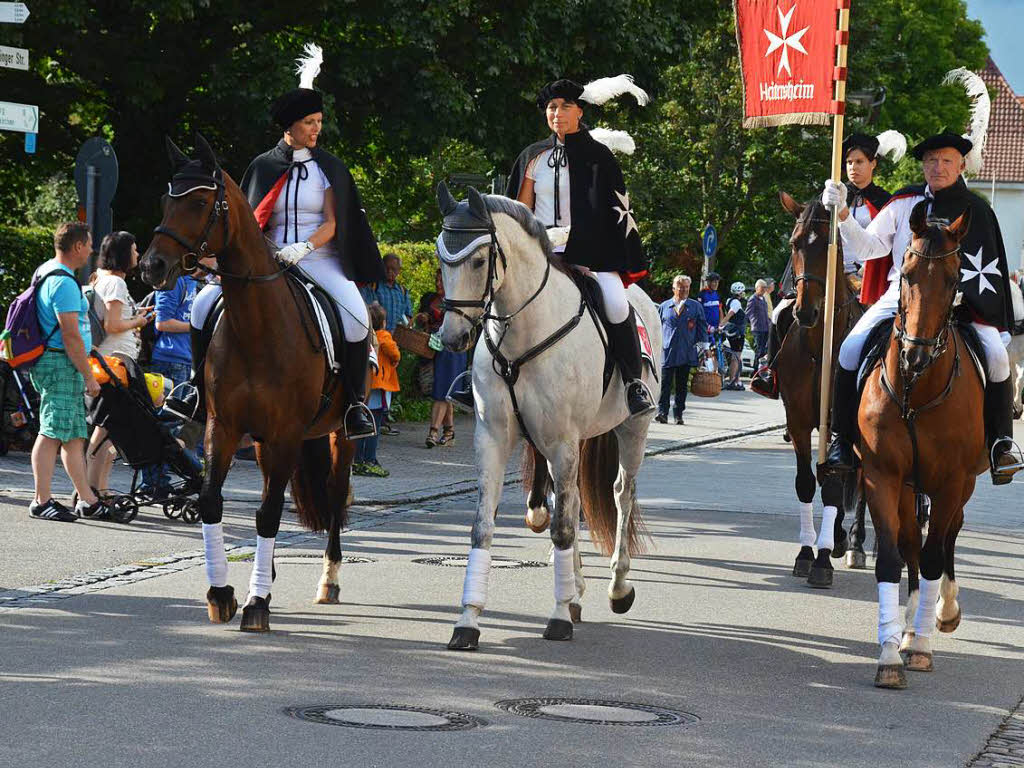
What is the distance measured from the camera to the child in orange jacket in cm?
1711

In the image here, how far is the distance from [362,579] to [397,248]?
15972mm

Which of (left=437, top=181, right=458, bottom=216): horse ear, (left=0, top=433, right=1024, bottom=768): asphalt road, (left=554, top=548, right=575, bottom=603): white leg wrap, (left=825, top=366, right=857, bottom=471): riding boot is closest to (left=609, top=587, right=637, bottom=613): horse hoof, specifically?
(left=0, top=433, right=1024, bottom=768): asphalt road

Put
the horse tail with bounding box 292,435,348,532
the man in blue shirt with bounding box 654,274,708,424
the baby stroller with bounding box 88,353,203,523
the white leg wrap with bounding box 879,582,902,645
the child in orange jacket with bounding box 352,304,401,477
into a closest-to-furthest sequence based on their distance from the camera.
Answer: the white leg wrap with bounding box 879,582,902,645
the horse tail with bounding box 292,435,348,532
the baby stroller with bounding box 88,353,203,523
the child in orange jacket with bounding box 352,304,401,477
the man in blue shirt with bounding box 654,274,708,424

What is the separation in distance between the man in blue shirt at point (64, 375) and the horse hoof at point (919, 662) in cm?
672

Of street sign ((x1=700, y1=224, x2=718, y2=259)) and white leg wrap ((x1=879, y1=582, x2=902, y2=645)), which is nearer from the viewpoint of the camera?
white leg wrap ((x1=879, y1=582, x2=902, y2=645))

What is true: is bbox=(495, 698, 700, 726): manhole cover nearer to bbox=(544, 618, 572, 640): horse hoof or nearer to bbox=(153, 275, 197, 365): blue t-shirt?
bbox=(544, 618, 572, 640): horse hoof

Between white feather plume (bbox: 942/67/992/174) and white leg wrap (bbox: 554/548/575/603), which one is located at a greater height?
white feather plume (bbox: 942/67/992/174)

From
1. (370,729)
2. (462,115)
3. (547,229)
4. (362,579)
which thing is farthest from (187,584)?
(462,115)

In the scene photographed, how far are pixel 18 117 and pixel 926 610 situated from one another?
829 centimetres

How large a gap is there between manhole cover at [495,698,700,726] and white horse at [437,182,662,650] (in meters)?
1.21

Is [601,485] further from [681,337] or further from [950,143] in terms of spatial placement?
[681,337]

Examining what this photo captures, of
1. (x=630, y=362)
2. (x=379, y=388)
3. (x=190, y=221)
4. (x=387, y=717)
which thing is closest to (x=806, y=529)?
(x=630, y=362)

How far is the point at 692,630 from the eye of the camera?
919 centimetres

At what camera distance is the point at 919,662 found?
8.25 metres
